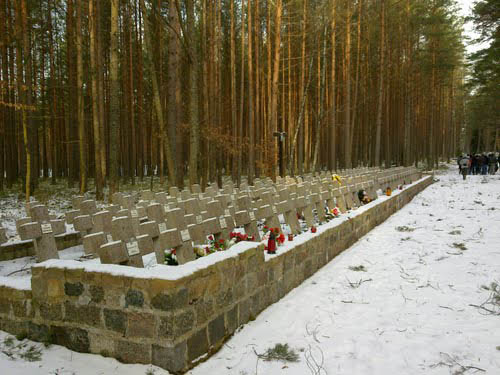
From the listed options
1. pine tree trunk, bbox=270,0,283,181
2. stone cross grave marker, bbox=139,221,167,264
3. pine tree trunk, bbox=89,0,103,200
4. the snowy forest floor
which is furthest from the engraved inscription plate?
pine tree trunk, bbox=270,0,283,181

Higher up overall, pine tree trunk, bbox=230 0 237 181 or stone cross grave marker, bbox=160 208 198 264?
pine tree trunk, bbox=230 0 237 181

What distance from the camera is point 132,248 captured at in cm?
373

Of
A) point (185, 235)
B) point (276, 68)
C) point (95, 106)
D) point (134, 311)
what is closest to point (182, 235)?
point (185, 235)

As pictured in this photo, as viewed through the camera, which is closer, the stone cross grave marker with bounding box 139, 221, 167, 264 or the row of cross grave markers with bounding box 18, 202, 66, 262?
the stone cross grave marker with bounding box 139, 221, 167, 264

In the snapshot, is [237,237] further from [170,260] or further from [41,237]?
[41,237]

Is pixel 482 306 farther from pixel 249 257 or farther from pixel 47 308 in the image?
pixel 47 308

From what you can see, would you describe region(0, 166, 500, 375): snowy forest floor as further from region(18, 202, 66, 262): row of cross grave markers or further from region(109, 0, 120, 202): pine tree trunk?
region(109, 0, 120, 202): pine tree trunk

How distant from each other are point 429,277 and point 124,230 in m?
4.12

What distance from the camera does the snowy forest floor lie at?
3.06 metres

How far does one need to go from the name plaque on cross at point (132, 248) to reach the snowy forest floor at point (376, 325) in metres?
0.96

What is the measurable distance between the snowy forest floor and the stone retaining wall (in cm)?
11

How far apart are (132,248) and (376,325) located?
254cm

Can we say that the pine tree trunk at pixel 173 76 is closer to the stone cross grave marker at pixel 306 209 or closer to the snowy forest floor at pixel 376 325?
the stone cross grave marker at pixel 306 209

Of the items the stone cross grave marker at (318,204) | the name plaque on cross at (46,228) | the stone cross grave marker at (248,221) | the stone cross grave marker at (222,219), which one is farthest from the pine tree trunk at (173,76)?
the name plaque on cross at (46,228)
